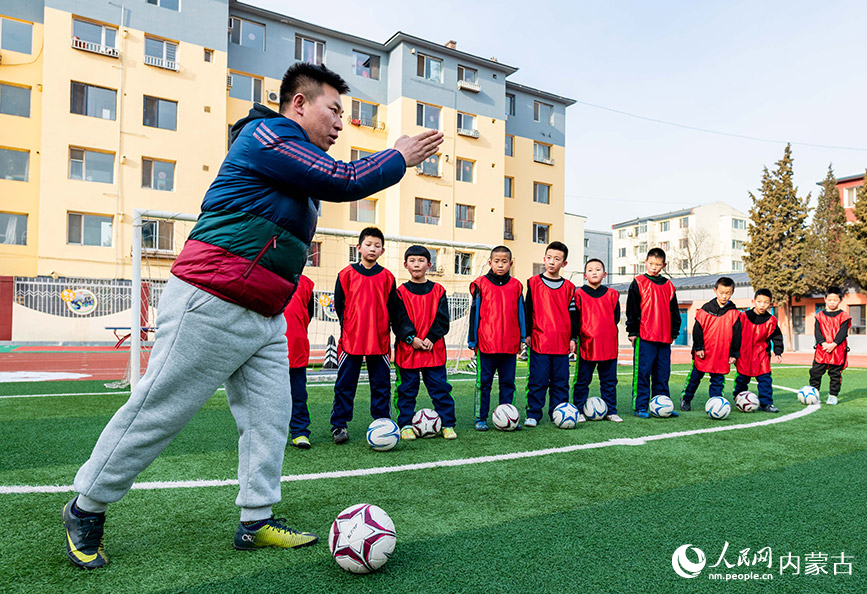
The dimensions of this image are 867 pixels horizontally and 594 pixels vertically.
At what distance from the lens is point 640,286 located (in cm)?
691

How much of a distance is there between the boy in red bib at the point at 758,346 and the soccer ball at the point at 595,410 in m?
2.54

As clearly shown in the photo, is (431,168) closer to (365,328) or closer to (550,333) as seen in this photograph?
(550,333)

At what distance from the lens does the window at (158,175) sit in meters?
21.8

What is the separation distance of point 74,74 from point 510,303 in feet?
73.1

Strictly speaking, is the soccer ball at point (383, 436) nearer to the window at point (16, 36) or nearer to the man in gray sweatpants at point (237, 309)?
the man in gray sweatpants at point (237, 309)

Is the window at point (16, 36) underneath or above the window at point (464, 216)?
above

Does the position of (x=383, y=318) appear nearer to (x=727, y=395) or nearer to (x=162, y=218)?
(x=162, y=218)

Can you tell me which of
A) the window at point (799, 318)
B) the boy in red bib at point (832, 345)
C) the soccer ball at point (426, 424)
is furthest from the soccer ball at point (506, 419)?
the window at point (799, 318)

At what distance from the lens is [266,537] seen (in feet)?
8.14

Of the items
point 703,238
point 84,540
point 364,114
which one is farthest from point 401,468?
point 703,238

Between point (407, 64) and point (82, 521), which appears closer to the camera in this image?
point (82, 521)

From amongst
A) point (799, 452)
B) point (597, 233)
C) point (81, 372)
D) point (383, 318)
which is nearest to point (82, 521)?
point (383, 318)

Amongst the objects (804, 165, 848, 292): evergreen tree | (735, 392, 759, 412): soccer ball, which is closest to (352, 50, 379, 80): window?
(804, 165, 848, 292): evergreen tree

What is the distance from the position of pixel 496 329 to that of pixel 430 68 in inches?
1011
